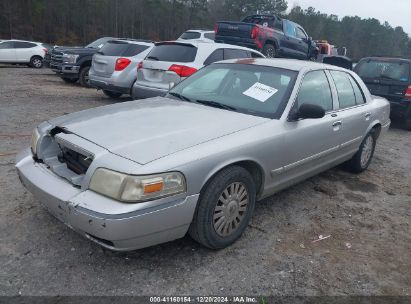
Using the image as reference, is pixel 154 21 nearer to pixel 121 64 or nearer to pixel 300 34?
pixel 300 34

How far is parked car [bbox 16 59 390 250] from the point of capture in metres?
2.60

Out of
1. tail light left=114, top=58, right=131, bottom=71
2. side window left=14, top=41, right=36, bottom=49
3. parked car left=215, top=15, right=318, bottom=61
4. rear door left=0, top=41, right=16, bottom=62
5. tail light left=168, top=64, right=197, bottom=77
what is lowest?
rear door left=0, top=41, right=16, bottom=62

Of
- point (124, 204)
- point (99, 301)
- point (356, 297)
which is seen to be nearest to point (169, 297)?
point (99, 301)

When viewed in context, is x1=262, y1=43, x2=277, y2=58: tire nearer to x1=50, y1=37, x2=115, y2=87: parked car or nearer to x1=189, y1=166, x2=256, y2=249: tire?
x1=50, y1=37, x2=115, y2=87: parked car

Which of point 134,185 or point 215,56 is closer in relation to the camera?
point 134,185

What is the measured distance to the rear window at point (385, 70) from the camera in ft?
28.4

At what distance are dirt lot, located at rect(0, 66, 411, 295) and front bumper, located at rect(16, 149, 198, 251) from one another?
0.33 metres

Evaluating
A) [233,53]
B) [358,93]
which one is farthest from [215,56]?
[358,93]

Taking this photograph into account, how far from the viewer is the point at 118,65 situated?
895cm

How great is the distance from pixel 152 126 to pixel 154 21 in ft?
186

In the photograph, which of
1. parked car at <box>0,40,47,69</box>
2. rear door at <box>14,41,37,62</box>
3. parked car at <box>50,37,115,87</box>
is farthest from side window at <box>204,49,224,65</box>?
rear door at <box>14,41,37,62</box>

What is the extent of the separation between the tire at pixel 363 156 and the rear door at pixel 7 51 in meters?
19.8

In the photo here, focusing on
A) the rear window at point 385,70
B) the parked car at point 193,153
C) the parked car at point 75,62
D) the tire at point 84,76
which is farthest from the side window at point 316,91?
the tire at point 84,76

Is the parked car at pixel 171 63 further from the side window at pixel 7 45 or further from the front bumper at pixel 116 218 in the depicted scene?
the side window at pixel 7 45
